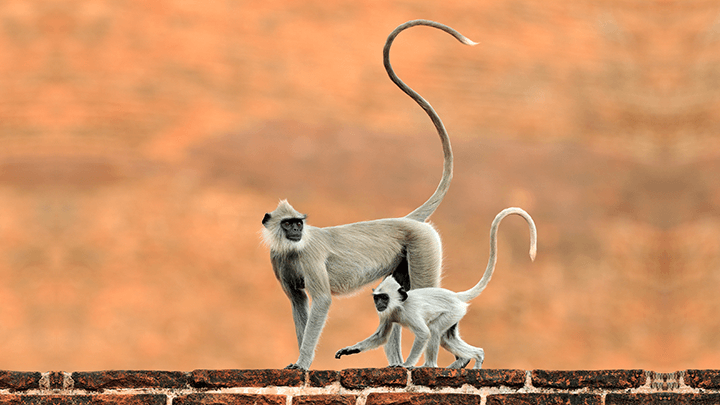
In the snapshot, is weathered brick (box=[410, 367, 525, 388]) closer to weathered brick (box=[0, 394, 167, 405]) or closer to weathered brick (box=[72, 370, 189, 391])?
weathered brick (box=[72, 370, 189, 391])

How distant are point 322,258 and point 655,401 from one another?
2029 mm

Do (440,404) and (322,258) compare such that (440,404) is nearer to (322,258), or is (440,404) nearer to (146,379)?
(322,258)

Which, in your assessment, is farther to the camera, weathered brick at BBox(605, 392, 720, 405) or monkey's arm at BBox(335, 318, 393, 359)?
monkey's arm at BBox(335, 318, 393, 359)

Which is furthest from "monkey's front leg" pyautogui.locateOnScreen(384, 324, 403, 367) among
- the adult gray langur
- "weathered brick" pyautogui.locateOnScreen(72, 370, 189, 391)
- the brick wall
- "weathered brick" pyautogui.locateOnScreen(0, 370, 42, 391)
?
"weathered brick" pyautogui.locateOnScreen(0, 370, 42, 391)

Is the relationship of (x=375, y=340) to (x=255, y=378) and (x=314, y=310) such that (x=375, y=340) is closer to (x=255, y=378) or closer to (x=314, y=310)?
(x=314, y=310)

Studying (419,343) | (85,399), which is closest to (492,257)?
(419,343)

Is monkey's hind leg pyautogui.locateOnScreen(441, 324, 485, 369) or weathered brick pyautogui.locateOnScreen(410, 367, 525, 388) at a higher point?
monkey's hind leg pyautogui.locateOnScreen(441, 324, 485, 369)

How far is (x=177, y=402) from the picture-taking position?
4227 mm

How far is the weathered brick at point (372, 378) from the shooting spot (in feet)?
13.9

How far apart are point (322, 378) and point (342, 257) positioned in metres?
0.84

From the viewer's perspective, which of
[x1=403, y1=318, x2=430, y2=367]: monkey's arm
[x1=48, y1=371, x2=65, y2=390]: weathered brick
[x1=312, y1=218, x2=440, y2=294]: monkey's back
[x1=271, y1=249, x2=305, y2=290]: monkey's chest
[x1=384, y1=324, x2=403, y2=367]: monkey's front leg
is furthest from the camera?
[x1=384, y1=324, x2=403, y2=367]: monkey's front leg

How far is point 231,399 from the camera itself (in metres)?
4.22

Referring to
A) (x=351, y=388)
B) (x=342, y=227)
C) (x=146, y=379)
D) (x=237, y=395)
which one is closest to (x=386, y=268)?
(x=342, y=227)

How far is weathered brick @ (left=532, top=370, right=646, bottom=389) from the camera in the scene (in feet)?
13.9
